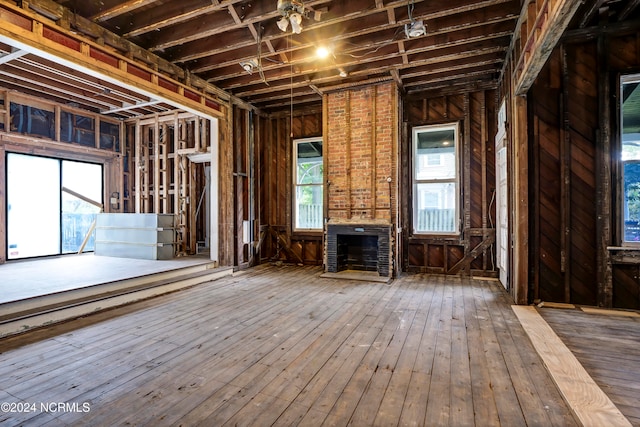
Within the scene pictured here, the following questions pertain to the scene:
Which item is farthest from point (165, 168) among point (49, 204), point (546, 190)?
point (546, 190)

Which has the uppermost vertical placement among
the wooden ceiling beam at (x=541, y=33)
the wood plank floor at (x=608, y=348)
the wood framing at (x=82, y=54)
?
the wood framing at (x=82, y=54)

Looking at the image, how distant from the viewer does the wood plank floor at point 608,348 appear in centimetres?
207

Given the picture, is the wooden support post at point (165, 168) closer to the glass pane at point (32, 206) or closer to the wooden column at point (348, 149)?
the glass pane at point (32, 206)

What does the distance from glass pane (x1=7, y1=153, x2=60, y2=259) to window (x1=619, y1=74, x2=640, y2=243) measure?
10.4 m

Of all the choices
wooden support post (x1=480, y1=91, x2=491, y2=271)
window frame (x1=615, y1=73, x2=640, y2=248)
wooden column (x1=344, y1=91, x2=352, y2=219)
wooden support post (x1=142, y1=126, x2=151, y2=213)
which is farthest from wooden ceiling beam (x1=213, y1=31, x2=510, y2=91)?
wooden support post (x1=142, y1=126, x2=151, y2=213)

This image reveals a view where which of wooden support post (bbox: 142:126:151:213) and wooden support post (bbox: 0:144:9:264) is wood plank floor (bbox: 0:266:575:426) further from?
wooden support post (bbox: 142:126:151:213)

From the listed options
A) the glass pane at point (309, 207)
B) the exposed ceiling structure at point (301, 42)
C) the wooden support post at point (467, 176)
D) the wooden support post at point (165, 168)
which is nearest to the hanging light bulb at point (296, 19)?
the exposed ceiling structure at point (301, 42)

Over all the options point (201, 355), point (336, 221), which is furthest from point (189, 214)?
point (201, 355)

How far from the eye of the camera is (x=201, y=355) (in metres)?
2.64

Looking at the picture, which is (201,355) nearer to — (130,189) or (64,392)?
(64,392)

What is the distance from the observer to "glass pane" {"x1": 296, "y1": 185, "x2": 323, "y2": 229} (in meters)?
7.29

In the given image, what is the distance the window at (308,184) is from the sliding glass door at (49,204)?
511cm

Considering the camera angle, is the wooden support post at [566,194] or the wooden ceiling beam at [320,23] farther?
the wooden support post at [566,194]

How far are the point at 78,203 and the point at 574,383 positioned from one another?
31.2 feet
